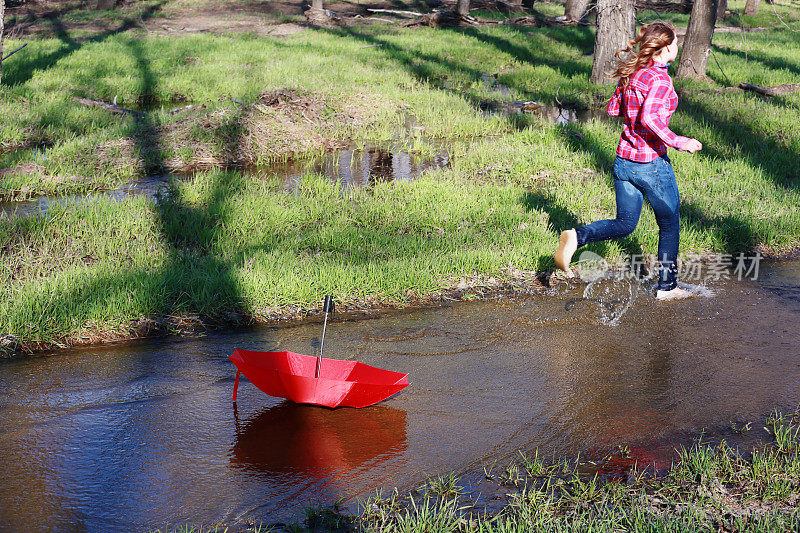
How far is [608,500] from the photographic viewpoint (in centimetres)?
312

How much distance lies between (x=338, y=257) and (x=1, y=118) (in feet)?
24.0

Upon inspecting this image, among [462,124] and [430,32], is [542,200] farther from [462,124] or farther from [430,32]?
[430,32]

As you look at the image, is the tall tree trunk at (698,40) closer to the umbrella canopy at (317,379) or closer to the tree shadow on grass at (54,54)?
the umbrella canopy at (317,379)

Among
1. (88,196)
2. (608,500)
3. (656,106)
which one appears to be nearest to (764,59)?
(656,106)

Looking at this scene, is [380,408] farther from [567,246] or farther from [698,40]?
[698,40]

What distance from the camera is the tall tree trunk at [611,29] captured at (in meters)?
13.4

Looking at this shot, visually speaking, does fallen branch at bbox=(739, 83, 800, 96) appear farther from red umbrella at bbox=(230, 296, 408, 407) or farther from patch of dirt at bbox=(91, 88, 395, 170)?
red umbrella at bbox=(230, 296, 408, 407)

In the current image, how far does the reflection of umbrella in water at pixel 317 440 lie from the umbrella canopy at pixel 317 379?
0.36ft

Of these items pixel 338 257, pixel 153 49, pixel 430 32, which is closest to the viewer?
pixel 338 257

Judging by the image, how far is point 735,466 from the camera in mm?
3289

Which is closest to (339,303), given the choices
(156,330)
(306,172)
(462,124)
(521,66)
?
(156,330)

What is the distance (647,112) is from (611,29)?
971 centimetres

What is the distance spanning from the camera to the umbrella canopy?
12.4ft

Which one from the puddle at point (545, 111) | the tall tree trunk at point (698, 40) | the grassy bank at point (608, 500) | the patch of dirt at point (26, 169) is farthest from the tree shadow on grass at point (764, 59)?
the patch of dirt at point (26, 169)
